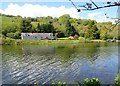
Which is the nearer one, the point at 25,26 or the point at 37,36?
the point at 37,36

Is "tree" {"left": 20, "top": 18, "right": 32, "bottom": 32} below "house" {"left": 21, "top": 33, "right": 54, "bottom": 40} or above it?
above

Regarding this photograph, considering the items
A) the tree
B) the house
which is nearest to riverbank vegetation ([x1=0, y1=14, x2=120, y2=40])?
the tree

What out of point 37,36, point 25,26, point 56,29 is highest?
point 25,26

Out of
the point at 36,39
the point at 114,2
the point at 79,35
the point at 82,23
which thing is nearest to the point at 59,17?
the point at 82,23

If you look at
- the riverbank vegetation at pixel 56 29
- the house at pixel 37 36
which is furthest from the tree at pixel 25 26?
the house at pixel 37 36

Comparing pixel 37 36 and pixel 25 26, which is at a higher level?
pixel 25 26

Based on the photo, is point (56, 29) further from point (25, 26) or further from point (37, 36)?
point (25, 26)

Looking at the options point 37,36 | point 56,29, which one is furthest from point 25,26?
point 56,29

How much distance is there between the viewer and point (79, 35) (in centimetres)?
10550

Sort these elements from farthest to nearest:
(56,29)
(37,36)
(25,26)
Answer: (56,29) < (25,26) < (37,36)

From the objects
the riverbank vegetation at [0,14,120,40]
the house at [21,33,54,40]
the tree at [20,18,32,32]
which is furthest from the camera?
the tree at [20,18,32,32]

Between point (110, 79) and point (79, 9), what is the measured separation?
22799 millimetres

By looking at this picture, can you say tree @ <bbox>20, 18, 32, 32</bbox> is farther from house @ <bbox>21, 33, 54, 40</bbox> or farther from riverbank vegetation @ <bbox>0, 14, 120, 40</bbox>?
house @ <bbox>21, 33, 54, 40</bbox>

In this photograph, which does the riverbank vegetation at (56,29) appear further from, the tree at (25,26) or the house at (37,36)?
the house at (37,36)
